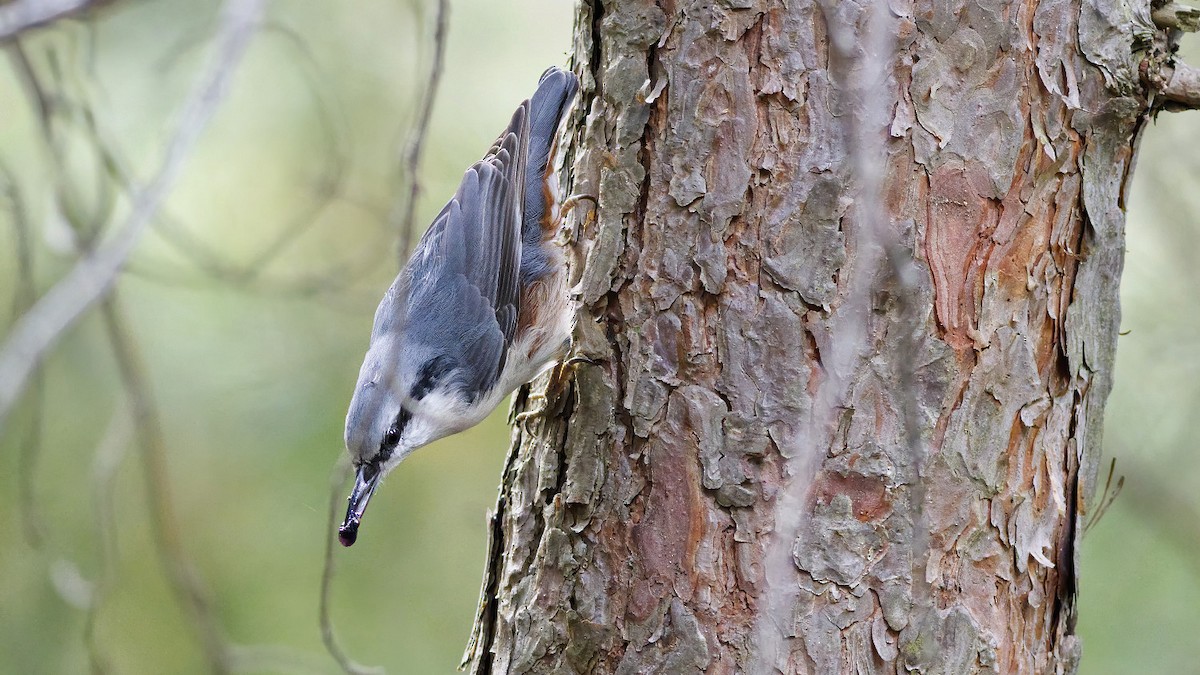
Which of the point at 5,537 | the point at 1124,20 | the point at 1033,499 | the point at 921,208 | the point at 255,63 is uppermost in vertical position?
the point at 255,63

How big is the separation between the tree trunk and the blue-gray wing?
707 millimetres

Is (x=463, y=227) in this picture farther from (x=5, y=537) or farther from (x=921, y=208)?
(x=5, y=537)

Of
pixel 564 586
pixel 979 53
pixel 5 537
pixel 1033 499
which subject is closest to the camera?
pixel 979 53

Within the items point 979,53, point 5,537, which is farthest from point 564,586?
point 5,537

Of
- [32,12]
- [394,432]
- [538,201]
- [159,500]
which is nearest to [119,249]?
[159,500]

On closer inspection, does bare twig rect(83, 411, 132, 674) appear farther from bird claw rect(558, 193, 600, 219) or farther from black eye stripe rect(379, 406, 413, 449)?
bird claw rect(558, 193, 600, 219)

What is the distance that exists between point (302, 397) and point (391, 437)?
1.30 m

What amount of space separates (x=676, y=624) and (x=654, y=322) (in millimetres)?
581

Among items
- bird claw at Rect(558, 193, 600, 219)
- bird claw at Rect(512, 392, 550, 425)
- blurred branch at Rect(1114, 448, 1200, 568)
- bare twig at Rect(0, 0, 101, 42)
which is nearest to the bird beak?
bird claw at Rect(512, 392, 550, 425)

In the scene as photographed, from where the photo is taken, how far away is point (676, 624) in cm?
191

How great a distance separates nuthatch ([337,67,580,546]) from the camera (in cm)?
245

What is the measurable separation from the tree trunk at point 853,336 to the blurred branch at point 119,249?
2.62 ft

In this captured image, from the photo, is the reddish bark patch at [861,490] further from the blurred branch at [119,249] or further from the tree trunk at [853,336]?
the blurred branch at [119,249]

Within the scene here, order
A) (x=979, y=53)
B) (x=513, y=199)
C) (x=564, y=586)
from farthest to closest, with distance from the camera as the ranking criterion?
(x=513, y=199)
(x=564, y=586)
(x=979, y=53)
